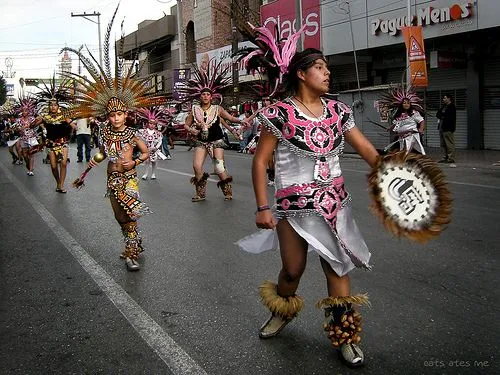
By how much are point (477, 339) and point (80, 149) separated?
1776 centimetres

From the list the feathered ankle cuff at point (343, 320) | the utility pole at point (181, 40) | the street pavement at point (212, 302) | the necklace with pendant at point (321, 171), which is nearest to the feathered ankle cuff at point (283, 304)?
the street pavement at point (212, 302)

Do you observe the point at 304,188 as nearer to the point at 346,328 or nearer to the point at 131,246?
the point at 346,328

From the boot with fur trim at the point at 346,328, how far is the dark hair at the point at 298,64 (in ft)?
4.59

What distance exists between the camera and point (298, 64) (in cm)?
385

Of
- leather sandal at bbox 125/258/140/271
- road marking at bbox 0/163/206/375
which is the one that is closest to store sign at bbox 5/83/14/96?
road marking at bbox 0/163/206/375

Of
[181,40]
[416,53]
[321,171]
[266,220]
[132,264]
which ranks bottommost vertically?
[132,264]

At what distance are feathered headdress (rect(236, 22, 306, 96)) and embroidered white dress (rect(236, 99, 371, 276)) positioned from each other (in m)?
0.28

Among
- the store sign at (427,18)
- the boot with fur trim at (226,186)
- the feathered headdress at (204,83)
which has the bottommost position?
the boot with fur trim at (226,186)

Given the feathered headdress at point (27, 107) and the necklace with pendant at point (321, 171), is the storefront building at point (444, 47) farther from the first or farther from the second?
the necklace with pendant at point (321, 171)

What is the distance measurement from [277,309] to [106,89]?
3433 millimetres

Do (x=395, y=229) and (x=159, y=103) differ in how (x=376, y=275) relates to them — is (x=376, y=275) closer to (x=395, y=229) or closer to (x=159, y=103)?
(x=395, y=229)

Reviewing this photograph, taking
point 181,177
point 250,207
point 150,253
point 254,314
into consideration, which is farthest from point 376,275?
point 181,177

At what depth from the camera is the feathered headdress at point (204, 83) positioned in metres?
10.0

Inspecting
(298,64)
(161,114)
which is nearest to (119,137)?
(298,64)
